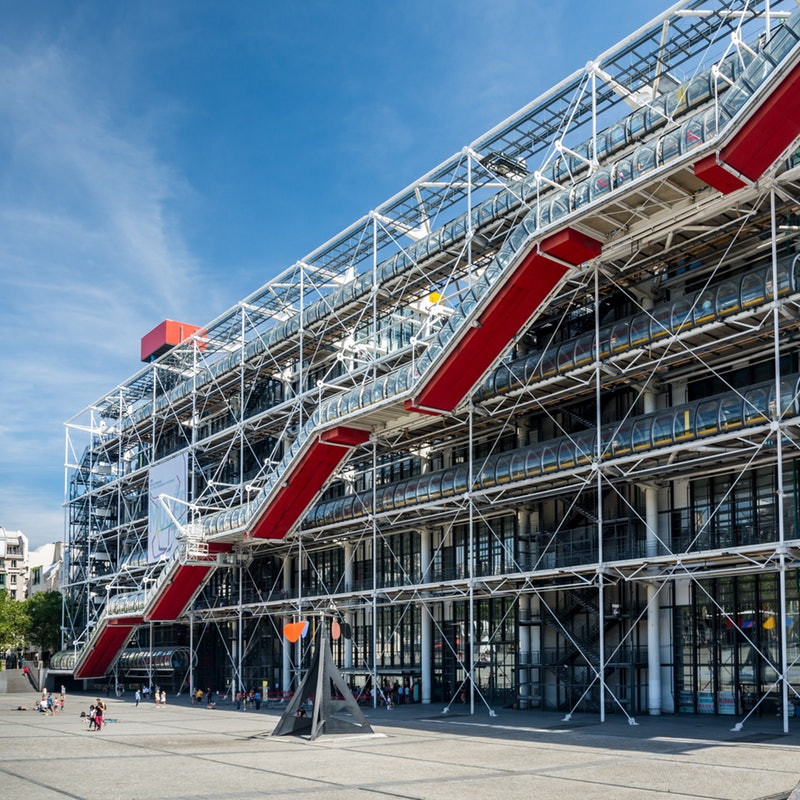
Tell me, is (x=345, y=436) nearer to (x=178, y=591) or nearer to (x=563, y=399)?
(x=563, y=399)

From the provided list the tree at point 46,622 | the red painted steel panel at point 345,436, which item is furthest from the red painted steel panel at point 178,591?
the tree at point 46,622

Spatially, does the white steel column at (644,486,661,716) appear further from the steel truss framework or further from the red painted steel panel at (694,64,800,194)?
the red painted steel panel at (694,64,800,194)

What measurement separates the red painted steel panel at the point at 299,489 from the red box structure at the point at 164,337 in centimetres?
2214

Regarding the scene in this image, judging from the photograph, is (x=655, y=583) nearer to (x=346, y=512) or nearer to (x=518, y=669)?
(x=518, y=669)

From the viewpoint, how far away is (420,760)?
17.8 meters

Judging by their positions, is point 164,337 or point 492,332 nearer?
point 492,332

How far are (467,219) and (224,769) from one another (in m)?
18.0

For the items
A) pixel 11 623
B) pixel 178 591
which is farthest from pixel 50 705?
pixel 11 623

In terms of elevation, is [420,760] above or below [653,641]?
below

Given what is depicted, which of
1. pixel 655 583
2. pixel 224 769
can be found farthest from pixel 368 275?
pixel 224 769

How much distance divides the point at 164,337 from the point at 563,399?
110 feet

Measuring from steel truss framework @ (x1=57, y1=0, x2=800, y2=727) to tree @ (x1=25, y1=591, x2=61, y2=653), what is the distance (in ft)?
76.6

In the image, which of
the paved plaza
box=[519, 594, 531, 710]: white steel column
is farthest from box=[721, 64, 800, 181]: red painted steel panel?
box=[519, 594, 531, 710]: white steel column

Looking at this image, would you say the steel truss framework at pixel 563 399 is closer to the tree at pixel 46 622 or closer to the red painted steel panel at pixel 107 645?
the red painted steel panel at pixel 107 645
